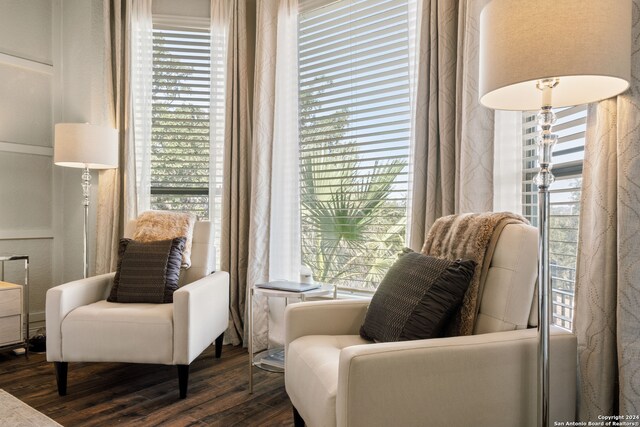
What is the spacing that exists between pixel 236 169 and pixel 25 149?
170cm

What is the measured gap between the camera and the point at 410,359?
1.27m

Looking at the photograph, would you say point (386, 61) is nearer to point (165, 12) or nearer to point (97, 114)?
point (165, 12)

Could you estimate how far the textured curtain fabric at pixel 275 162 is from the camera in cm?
314

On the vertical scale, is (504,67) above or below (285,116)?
below

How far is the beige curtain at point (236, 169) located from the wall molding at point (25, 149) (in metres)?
1.55

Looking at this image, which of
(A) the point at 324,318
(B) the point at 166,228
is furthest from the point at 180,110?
(A) the point at 324,318

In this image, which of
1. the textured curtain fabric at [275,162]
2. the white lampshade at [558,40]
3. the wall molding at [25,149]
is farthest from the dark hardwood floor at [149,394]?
the white lampshade at [558,40]

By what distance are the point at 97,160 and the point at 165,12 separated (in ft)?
4.25

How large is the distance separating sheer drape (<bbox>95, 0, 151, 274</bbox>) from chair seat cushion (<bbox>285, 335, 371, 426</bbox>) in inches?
85.2

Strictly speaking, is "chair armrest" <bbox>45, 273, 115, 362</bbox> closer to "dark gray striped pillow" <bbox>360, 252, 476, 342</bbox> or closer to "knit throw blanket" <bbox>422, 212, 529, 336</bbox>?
"dark gray striped pillow" <bbox>360, 252, 476, 342</bbox>

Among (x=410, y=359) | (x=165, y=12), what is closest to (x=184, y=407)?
(x=410, y=359)

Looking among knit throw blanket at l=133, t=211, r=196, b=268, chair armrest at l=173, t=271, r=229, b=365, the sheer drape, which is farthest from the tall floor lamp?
the sheer drape

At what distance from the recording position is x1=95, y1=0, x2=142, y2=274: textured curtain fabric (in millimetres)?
3408

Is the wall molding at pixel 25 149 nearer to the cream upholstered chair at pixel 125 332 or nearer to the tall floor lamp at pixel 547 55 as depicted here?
the cream upholstered chair at pixel 125 332
